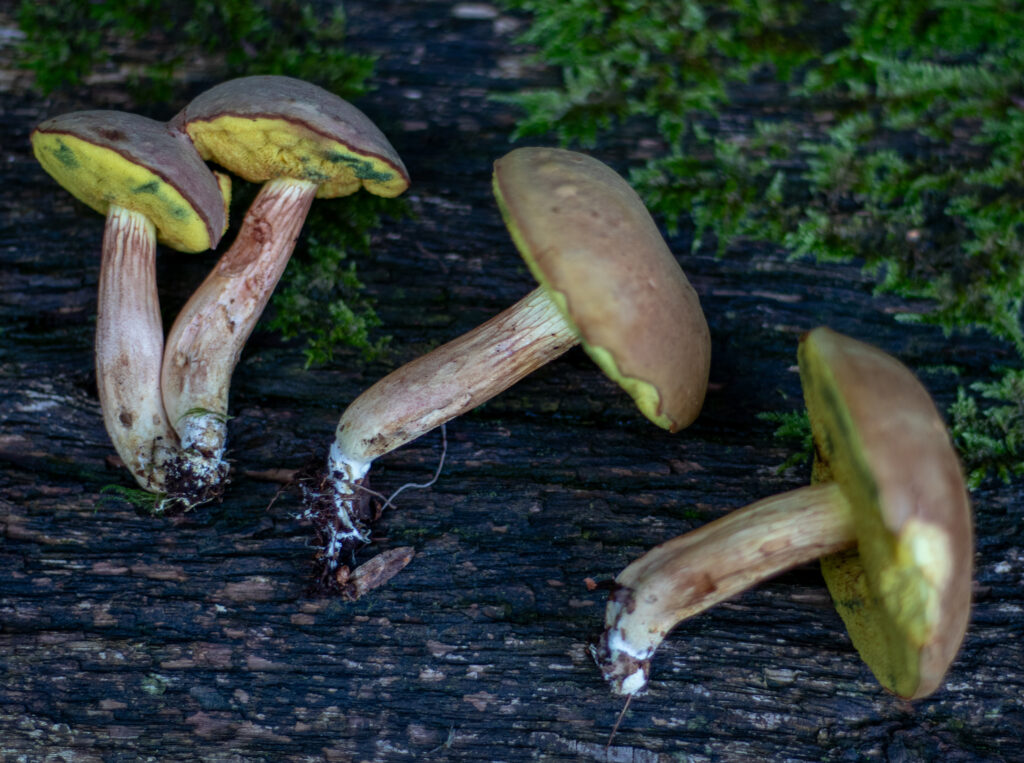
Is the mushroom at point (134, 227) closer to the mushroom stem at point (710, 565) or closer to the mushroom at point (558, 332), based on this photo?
the mushroom at point (558, 332)

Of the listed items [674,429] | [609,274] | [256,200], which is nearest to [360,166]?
[256,200]

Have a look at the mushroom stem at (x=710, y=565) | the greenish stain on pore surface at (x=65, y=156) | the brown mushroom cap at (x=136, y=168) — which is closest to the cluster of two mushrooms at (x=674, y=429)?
the mushroom stem at (x=710, y=565)

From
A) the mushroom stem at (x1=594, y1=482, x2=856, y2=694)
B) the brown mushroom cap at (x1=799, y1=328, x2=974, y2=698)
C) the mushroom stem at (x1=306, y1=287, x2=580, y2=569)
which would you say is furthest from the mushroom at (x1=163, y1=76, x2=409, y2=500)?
the brown mushroom cap at (x1=799, y1=328, x2=974, y2=698)

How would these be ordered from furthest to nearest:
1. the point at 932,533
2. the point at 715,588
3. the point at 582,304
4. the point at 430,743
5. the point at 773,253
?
1. the point at 773,253
2. the point at 430,743
3. the point at 715,588
4. the point at 582,304
5. the point at 932,533

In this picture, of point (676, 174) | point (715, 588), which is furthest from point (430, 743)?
point (676, 174)

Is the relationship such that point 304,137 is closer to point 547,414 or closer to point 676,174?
point 547,414

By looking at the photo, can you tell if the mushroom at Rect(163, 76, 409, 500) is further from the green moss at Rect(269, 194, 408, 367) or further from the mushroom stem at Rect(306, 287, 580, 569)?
the mushroom stem at Rect(306, 287, 580, 569)

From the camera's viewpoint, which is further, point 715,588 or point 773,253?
point 773,253
